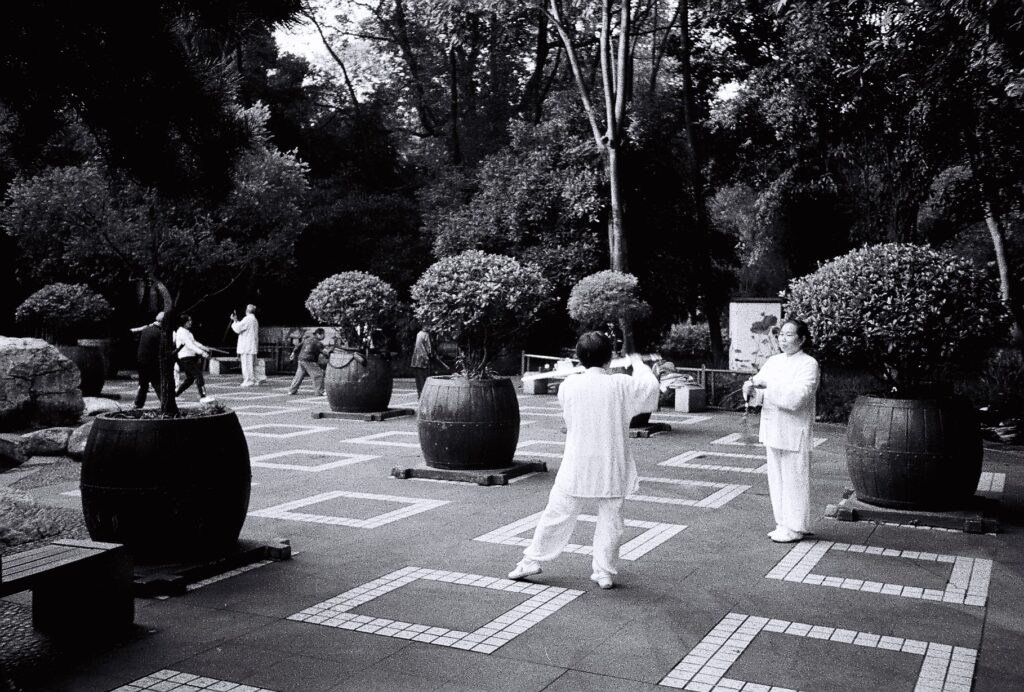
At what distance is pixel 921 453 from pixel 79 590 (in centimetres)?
571

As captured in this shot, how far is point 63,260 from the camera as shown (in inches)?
835

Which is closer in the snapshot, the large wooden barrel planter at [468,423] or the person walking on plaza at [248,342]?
the large wooden barrel planter at [468,423]

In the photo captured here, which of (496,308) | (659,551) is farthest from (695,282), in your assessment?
(659,551)

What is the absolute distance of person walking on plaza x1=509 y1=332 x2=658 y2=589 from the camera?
533cm

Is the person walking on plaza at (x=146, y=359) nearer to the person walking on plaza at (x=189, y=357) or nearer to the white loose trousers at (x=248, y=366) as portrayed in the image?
the person walking on plaza at (x=189, y=357)

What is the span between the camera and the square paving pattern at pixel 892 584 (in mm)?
5328

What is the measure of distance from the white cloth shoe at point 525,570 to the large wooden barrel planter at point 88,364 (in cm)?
1382

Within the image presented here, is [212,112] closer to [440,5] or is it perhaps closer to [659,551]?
[659,551]

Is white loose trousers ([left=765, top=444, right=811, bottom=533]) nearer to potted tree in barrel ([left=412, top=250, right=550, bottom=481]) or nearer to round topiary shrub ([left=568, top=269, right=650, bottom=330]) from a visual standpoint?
potted tree in barrel ([left=412, top=250, right=550, bottom=481])

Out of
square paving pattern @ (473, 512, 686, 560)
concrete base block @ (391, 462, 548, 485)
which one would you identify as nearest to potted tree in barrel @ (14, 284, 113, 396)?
concrete base block @ (391, 462, 548, 485)

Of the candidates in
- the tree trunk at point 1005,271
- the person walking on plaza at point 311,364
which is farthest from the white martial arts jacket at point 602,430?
the person walking on plaza at point 311,364

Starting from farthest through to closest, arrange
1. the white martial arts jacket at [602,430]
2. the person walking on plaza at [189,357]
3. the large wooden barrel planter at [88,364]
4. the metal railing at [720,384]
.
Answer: the large wooden barrel planter at [88,364] → the metal railing at [720,384] → the person walking on plaza at [189,357] → the white martial arts jacket at [602,430]

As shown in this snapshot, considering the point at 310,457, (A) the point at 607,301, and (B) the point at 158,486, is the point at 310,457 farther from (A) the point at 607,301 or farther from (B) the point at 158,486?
(A) the point at 607,301

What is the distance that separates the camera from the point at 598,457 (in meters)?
5.34
